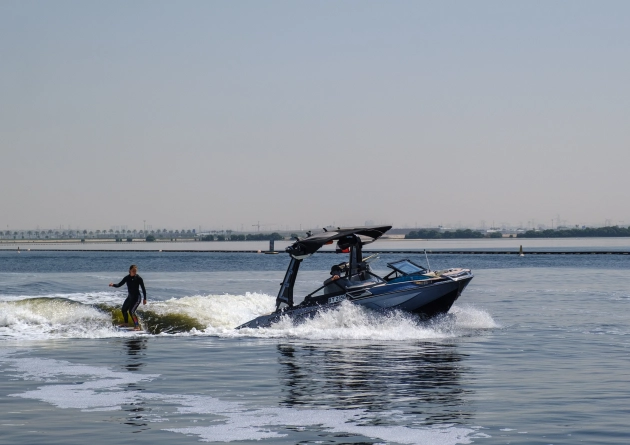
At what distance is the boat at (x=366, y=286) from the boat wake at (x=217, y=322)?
0.26m

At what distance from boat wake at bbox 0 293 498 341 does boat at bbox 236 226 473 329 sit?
0.26 meters

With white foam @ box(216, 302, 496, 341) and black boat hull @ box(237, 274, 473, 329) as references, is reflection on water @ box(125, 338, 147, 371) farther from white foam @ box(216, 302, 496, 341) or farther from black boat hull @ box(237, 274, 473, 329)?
black boat hull @ box(237, 274, 473, 329)

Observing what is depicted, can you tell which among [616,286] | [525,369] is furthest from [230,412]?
[616,286]

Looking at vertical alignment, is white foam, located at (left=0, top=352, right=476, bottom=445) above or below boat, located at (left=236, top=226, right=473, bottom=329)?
below

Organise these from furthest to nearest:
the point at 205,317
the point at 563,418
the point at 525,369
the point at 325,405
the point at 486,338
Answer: the point at 205,317 < the point at 486,338 < the point at 525,369 < the point at 325,405 < the point at 563,418

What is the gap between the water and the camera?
13695 mm

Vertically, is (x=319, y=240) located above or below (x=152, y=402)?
above

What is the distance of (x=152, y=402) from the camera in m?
16.2

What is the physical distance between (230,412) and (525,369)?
25.6ft

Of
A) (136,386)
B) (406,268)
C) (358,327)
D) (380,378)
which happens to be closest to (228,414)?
(136,386)

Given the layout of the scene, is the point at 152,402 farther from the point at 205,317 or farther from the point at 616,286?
the point at 616,286

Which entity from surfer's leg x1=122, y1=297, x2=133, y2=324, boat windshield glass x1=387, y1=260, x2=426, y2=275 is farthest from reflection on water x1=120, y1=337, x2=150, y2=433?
boat windshield glass x1=387, y1=260, x2=426, y2=275

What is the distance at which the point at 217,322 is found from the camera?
32.6 meters

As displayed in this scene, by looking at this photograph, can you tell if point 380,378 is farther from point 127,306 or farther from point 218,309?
point 218,309
